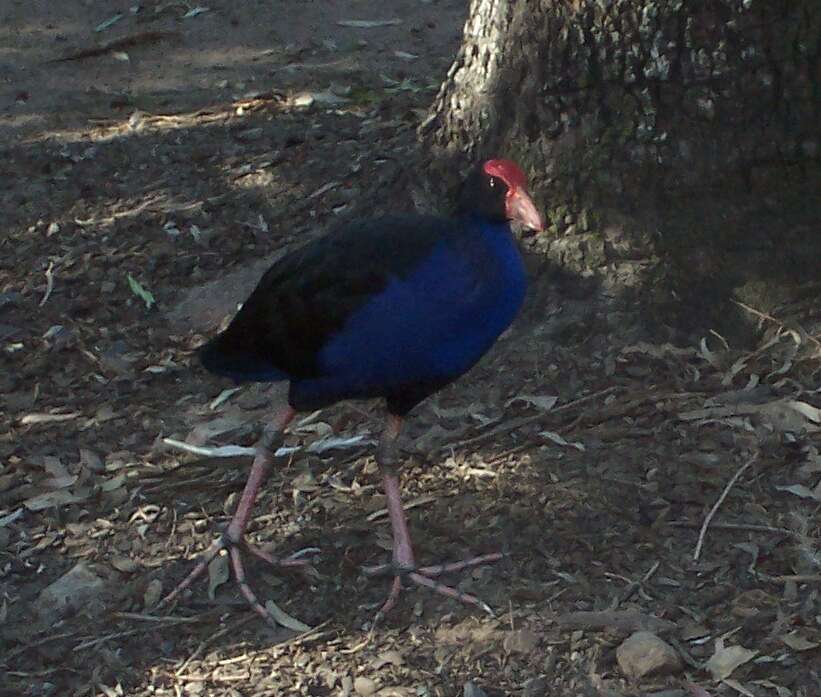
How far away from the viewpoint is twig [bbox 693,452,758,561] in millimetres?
3790

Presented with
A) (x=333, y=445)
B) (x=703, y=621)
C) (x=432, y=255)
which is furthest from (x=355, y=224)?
(x=703, y=621)

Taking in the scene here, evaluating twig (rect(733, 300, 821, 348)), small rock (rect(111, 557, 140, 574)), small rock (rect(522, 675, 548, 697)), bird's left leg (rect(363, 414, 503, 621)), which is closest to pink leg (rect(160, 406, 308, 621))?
small rock (rect(111, 557, 140, 574))

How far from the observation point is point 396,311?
3629 mm

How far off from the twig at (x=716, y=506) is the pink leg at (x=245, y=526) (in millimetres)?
1132

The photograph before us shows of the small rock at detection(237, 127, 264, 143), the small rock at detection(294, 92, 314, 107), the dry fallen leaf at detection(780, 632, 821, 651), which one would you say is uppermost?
the small rock at detection(294, 92, 314, 107)

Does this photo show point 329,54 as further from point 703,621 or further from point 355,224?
point 703,621

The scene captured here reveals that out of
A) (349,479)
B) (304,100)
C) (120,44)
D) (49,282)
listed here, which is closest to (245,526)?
(349,479)

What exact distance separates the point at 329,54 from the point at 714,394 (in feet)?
13.5

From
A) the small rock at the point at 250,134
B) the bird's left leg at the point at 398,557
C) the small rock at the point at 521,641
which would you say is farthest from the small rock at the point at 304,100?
the small rock at the point at 521,641

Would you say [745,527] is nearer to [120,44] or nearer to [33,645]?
[33,645]

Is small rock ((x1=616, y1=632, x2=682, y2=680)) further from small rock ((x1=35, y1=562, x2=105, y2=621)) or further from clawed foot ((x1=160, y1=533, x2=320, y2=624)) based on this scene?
small rock ((x1=35, y1=562, x2=105, y2=621))

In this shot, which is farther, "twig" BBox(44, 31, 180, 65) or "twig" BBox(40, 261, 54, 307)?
"twig" BBox(44, 31, 180, 65)

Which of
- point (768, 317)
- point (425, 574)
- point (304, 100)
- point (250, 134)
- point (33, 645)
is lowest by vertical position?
point (33, 645)

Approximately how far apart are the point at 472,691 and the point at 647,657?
45 cm
